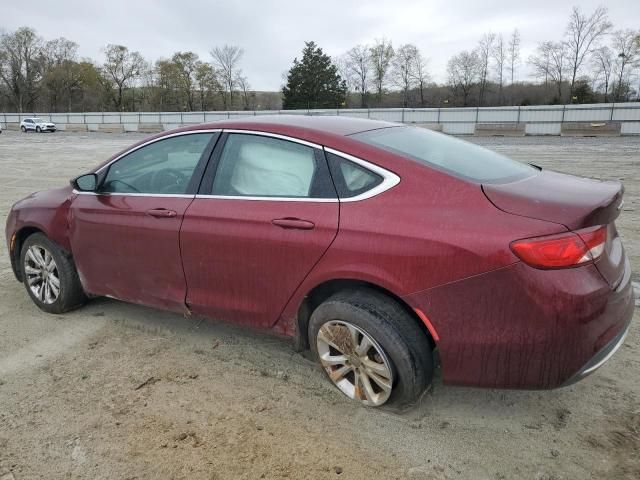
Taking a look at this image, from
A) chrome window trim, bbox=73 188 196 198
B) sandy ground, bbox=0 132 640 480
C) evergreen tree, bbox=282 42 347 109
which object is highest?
evergreen tree, bbox=282 42 347 109

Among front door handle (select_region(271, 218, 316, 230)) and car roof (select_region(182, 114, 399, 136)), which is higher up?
car roof (select_region(182, 114, 399, 136))

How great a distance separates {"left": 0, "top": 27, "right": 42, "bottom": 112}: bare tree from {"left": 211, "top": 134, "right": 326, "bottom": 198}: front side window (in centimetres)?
8415

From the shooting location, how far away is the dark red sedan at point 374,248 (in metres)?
2.42

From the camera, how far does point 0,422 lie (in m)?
2.95

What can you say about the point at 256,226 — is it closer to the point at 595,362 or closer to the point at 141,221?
the point at 141,221

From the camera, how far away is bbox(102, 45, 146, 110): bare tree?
256 ft

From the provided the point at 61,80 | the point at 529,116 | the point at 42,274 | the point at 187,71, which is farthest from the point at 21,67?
the point at 42,274

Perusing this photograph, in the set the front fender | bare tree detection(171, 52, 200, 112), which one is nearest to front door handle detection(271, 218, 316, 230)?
the front fender

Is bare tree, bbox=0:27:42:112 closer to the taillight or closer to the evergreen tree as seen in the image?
the evergreen tree

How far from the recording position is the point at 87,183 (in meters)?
4.04

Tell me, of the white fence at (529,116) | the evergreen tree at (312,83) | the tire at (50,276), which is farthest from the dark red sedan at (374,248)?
the evergreen tree at (312,83)

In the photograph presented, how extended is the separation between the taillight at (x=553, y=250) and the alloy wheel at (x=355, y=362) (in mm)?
877

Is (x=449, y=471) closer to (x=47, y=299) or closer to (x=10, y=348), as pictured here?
(x=10, y=348)

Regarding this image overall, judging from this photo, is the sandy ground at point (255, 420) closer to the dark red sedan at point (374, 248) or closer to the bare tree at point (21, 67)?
the dark red sedan at point (374, 248)
